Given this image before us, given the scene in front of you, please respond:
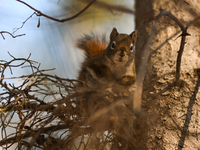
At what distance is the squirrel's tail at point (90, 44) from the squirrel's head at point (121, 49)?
1.01 ft

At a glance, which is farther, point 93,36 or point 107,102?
point 93,36

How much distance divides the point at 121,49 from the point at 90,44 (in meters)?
0.44

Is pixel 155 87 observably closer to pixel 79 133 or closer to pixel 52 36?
pixel 79 133

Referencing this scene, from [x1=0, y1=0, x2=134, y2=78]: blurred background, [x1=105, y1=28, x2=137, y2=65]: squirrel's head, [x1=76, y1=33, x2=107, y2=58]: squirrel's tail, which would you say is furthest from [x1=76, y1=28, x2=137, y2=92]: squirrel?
[x1=76, y1=33, x2=107, y2=58]: squirrel's tail

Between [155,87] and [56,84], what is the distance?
1.72 ft

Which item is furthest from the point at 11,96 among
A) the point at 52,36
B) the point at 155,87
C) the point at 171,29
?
the point at 171,29

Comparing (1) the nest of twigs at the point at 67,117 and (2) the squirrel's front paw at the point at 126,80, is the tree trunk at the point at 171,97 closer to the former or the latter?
(1) the nest of twigs at the point at 67,117

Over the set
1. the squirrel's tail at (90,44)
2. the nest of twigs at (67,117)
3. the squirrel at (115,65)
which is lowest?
the nest of twigs at (67,117)

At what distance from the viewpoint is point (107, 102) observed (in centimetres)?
89

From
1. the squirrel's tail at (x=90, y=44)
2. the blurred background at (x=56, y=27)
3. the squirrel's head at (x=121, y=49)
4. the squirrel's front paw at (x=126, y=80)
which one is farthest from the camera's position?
the squirrel's tail at (x=90, y=44)

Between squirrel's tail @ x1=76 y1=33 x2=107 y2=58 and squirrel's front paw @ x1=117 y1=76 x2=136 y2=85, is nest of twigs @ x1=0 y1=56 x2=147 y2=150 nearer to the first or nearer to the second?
squirrel's front paw @ x1=117 y1=76 x2=136 y2=85

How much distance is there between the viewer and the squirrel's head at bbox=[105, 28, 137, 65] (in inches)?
47.0

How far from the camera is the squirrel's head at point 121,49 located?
3.92ft

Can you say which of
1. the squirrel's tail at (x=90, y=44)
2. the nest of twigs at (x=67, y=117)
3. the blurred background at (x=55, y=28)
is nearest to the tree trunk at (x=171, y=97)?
the nest of twigs at (x=67, y=117)
